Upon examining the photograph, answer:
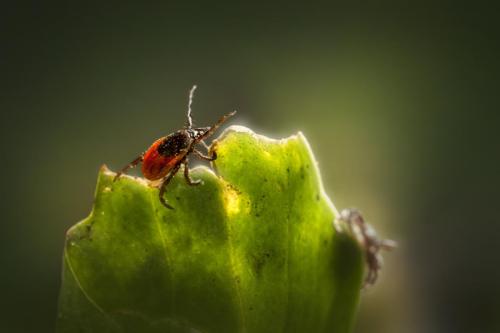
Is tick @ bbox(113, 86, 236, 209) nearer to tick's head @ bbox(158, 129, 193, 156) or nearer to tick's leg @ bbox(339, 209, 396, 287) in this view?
tick's head @ bbox(158, 129, 193, 156)

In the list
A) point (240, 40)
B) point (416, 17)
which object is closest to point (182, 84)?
point (240, 40)

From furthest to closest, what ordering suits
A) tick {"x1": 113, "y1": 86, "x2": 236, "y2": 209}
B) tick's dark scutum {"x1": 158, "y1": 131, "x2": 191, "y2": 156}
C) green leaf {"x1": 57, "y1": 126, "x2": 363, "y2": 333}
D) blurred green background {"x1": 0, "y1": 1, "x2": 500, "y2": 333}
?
blurred green background {"x1": 0, "y1": 1, "x2": 500, "y2": 333}
tick's dark scutum {"x1": 158, "y1": 131, "x2": 191, "y2": 156}
tick {"x1": 113, "y1": 86, "x2": 236, "y2": 209}
green leaf {"x1": 57, "y1": 126, "x2": 363, "y2": 333}

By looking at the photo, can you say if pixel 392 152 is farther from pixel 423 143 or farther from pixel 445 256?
pixel 445 256

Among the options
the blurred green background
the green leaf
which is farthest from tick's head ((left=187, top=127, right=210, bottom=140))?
the blurred green background

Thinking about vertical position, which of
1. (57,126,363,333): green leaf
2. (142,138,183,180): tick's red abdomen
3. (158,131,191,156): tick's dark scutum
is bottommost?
(57,126,363,333): green leaf

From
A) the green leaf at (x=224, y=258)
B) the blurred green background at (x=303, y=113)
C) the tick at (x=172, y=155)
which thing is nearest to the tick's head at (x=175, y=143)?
the tick at (x=172, y=155)

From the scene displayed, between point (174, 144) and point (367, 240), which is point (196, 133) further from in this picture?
point (367, 240)

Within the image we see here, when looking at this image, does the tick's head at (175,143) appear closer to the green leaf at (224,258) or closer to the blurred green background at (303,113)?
the green leaf at (224,258)

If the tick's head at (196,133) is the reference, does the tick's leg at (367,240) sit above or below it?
below
